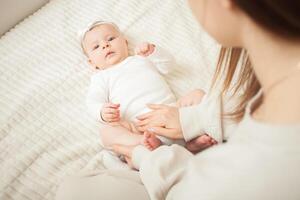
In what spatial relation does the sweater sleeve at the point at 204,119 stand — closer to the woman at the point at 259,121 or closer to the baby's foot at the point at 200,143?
the baby's foot at the point at 200,143

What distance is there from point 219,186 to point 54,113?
0.69 m

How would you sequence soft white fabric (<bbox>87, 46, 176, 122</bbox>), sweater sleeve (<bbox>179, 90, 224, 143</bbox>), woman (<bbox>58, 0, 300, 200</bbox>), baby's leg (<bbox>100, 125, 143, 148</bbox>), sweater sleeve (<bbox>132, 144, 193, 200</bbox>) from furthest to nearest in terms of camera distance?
soft white fabric (<bbox>87, 46, 176, 122</bbox>) → baby's leg (<bbox>100, 125, 143, 148</bbox>) → sweater sleeve (<bbox>179, 90, 224, 143</bbox>) → sweater sleeve (<bbox>132, 144, 193, 200</bbox>) → woman (<bbox>58, 0, 300, 200</bbox>)

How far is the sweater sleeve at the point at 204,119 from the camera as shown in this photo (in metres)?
0.93

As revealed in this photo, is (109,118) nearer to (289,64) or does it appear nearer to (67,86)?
(67,86)

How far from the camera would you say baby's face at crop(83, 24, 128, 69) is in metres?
1.24

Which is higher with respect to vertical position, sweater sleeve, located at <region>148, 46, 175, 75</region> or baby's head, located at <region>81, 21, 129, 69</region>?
baby's head, located at <region>81, 21, 129, 69</region>

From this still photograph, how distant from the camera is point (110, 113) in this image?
107 centimetres

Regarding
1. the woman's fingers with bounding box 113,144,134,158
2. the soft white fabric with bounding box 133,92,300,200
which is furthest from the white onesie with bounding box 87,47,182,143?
the soft white fabric with bounding box 133,92,300,200

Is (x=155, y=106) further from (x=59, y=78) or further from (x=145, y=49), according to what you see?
(x=59, y=78)

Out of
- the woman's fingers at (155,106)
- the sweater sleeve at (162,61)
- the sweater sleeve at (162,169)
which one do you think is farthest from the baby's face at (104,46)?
the sweater sleeve at (162,169)

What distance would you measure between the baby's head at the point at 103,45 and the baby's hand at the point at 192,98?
0.91ft

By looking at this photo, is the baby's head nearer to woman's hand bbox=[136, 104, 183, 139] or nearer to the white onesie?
the white onesie

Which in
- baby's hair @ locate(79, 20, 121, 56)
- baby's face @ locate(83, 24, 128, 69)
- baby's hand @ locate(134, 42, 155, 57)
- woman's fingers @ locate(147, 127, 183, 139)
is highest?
baby's hair @ locate(79, 20, 121, 56)

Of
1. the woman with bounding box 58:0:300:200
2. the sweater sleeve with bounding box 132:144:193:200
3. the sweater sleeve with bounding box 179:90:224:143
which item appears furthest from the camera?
the sweater sleeve with bounding box 179:90:224:143
